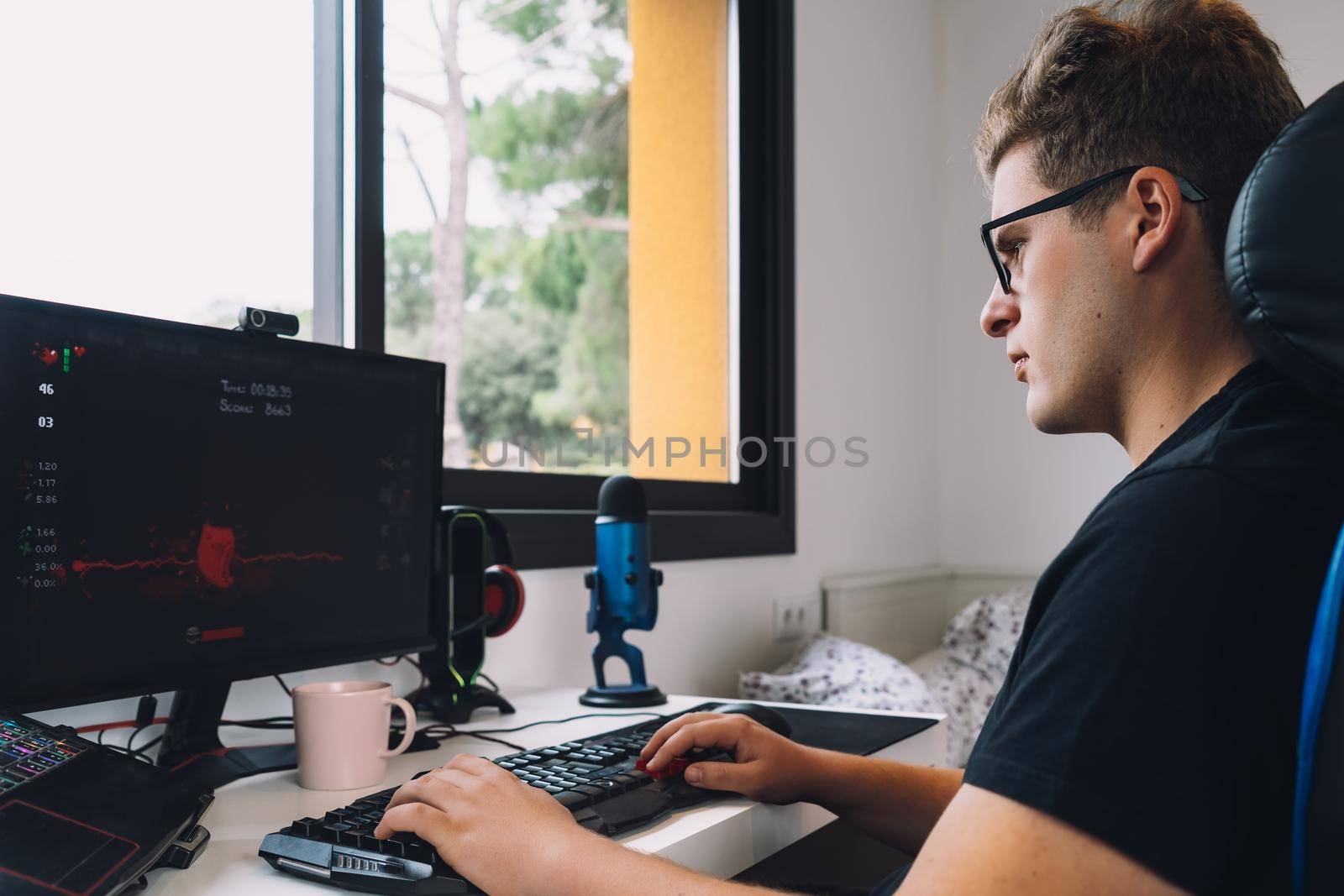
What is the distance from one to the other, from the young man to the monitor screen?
0.31 meters

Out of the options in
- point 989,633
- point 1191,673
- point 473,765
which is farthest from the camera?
point 989,633

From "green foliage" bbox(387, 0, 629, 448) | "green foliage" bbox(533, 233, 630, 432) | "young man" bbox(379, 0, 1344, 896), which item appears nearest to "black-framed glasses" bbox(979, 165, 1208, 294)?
"young man" bbox(379, 0, 1344, 896)

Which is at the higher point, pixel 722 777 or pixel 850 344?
pixel 850 344

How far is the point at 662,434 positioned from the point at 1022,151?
1716 mm

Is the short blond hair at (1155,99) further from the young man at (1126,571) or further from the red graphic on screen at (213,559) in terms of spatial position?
the red graphic on screen at (213,559)

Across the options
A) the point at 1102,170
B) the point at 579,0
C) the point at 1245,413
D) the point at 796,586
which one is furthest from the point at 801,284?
the point at 579,0

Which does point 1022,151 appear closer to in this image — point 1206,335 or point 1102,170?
point 1102,170

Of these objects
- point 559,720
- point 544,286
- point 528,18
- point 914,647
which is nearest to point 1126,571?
point 559,720

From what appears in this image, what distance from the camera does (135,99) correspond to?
1371 mm

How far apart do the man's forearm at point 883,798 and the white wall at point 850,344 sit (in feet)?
2.56

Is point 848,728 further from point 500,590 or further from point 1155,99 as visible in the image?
point 1155,99

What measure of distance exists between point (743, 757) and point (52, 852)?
581 mm

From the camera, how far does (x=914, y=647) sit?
2.95 metres

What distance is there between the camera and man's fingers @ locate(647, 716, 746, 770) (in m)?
0.99
